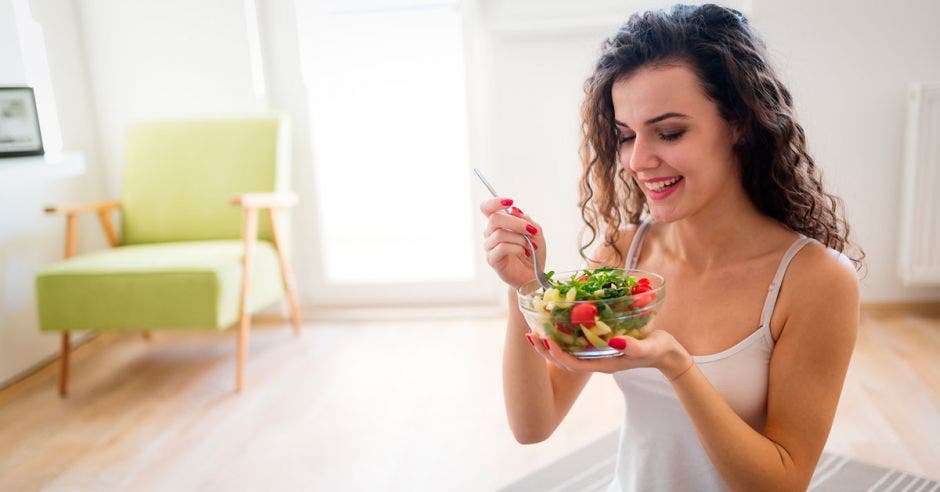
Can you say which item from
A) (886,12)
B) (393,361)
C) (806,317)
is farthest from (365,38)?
(806,317)

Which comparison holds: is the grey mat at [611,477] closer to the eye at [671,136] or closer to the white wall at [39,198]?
the eye at [671,136]

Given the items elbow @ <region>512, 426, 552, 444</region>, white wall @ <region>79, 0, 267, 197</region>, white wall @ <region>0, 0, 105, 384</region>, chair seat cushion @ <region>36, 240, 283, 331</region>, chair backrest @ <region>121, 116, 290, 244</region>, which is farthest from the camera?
white wall @ <region>79, 0, 267, 197</region>

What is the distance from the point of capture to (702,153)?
0.93m

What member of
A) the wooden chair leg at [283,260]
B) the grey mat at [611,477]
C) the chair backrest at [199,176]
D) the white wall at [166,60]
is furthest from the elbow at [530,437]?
the white wall at [166,60]

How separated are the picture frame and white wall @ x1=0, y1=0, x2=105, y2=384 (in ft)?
0.36

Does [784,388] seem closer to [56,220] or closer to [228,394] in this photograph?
[228,394]

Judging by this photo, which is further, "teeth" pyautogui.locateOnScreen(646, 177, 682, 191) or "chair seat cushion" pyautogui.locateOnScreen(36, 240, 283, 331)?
"chair seat cushion" pyautogui.locateOnScreen(36, 240, 283, 331)

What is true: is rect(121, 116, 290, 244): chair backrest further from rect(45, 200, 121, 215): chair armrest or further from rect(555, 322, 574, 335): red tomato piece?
rect(555, 322, 574, 335): red tomato piece

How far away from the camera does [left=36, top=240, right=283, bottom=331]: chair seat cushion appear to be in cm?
227

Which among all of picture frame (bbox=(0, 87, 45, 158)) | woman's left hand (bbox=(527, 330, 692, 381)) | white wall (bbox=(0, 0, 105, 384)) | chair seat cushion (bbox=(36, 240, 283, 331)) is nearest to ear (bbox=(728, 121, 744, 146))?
woman's left hand (bbox=(527, 330, 692, 381))

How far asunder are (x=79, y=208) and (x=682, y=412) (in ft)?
7.69

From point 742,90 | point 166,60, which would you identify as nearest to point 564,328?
point 742,90

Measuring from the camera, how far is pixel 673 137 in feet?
3.06

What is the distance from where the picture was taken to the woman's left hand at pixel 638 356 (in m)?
0.72
